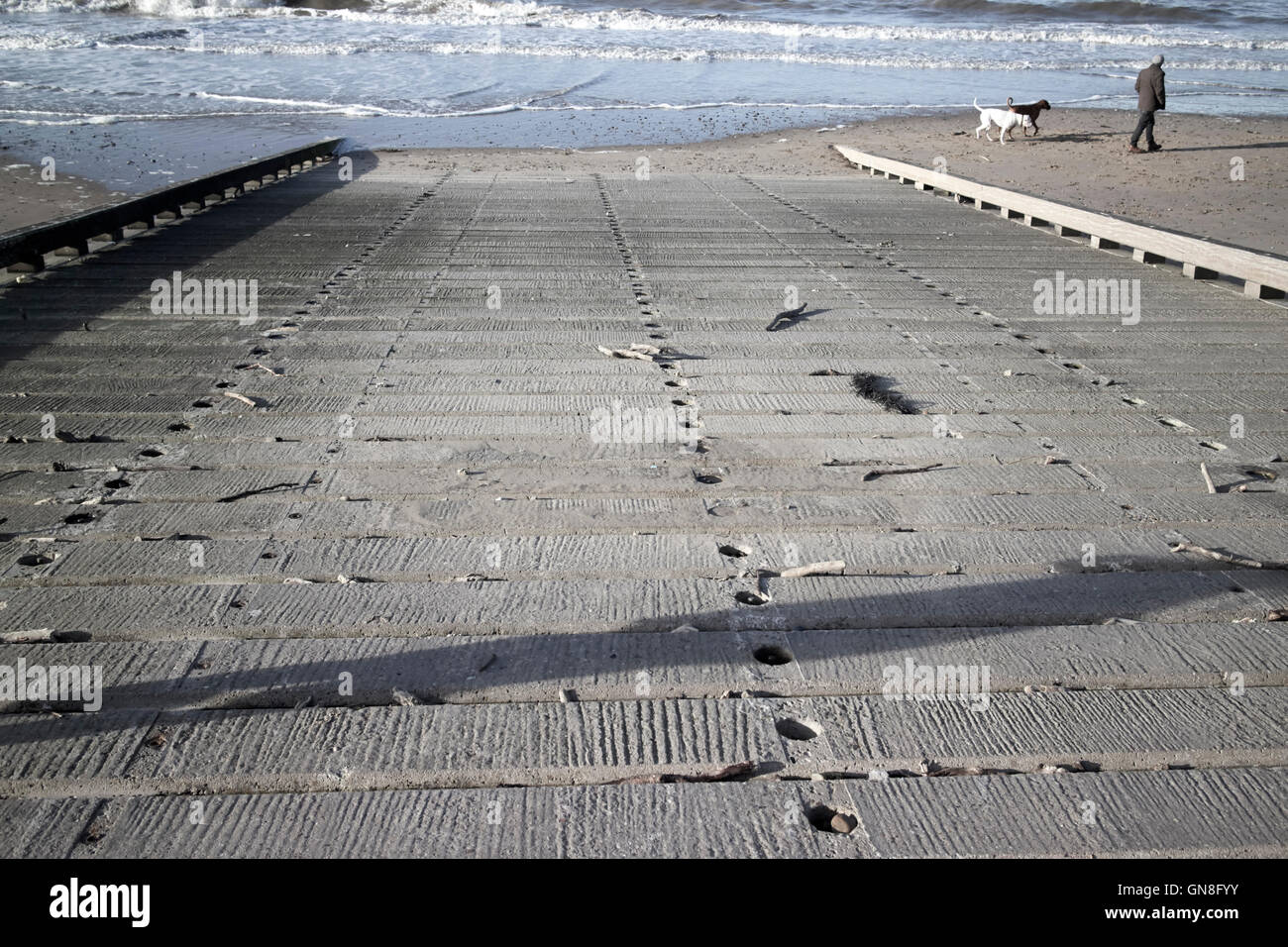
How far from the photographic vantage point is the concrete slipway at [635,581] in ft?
6.88

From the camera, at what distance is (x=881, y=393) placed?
479 centimetres

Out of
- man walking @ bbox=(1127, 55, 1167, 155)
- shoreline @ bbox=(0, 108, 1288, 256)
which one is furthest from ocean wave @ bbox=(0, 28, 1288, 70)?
man walking @ bbox=(1127, 55, 1167, 155)

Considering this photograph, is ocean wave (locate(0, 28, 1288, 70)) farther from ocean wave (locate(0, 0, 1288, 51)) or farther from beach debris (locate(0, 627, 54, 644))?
beach debris (locate(0, 627, 54, 644))

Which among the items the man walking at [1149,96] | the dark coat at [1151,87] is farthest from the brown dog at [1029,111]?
the dark coat at [1151,87]

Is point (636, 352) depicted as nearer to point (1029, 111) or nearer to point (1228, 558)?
point (1228, 558)

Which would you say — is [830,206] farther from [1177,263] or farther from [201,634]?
[201,634]

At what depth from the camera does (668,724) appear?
2361 mm

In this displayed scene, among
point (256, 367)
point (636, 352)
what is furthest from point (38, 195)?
point (636, 352)

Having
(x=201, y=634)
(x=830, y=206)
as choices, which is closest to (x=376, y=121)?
(x=830, y=206)

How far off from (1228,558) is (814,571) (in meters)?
1.32

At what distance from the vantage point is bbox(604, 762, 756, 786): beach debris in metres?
2.17

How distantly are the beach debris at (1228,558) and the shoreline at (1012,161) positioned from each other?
1061cm

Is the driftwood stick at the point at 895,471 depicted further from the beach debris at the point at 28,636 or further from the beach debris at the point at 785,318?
the beach debris at the point at 28,636

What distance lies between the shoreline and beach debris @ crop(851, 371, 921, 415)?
9050mm
